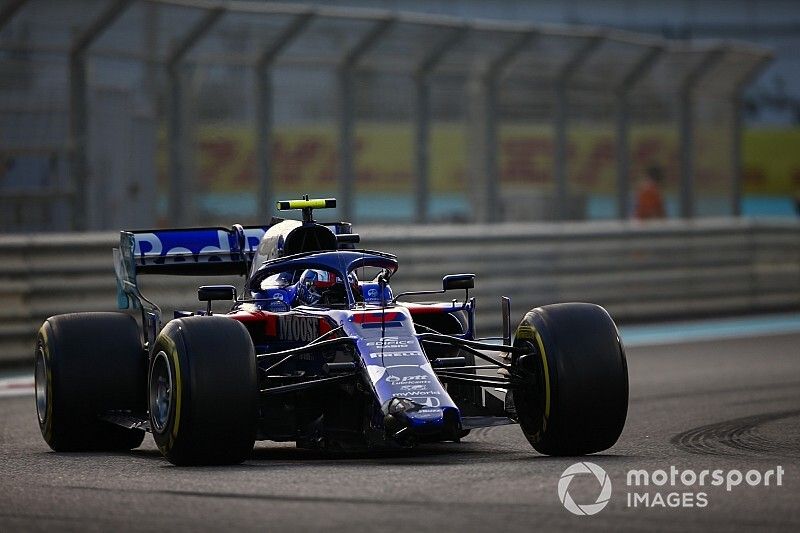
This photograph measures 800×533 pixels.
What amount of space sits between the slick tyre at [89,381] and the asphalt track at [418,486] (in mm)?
178

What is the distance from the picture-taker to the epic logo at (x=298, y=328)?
8.42 m

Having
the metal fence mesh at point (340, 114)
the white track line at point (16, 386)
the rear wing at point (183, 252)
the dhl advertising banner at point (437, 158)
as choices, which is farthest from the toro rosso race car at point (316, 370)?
the dhl advertising banner at point (437, 158)

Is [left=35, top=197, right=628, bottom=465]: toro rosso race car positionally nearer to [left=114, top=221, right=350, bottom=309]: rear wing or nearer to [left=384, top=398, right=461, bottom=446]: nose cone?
[left=384, top=398, right=461, bottom=446]: nose cone

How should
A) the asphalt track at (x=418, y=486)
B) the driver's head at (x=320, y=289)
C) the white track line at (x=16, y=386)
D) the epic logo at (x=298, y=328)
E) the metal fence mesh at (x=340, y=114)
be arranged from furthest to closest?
the metal fence mesh at (x=340, y=114)
the white track line at (x=16, y=386)
the driver's head at (x=320, y=289)
the epic logo at (x=298, y=328)
the asphalt track at (x=418, y=486)

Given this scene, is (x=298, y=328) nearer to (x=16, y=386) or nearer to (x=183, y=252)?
(x=183, y=252)

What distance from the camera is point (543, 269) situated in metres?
17.0

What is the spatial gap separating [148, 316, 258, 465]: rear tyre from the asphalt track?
0.11 meters

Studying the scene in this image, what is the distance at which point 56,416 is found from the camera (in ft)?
29.3

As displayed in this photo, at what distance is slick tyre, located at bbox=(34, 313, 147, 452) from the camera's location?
8.94m

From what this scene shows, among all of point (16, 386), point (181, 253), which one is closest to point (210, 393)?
point (181, 253)

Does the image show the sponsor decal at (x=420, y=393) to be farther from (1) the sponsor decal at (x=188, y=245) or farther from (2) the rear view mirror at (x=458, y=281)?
(1) the sponsor decal at (x=188, y=245)

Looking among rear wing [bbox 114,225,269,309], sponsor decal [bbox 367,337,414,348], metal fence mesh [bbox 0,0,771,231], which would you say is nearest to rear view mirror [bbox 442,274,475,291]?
sponsor decal [bbox 367,337,414,348]

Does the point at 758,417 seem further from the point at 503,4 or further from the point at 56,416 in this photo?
the point at 503,4

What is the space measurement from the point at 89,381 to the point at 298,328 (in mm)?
1181
